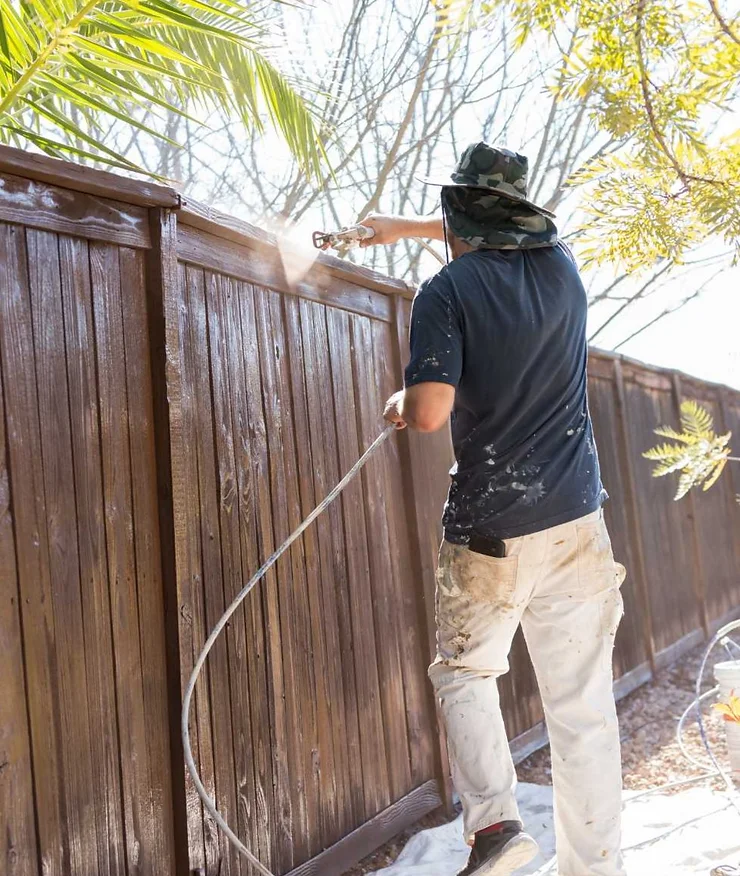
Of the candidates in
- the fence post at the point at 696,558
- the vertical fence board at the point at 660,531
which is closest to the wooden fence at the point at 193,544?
the vertical fence board at the point at 660,531

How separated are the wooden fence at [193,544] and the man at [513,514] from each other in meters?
0.65

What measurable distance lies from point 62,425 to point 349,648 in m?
1.51

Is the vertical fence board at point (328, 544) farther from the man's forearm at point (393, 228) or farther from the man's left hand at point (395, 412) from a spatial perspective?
the man's left hand at point (395, 412)

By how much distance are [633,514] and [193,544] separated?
463 cm

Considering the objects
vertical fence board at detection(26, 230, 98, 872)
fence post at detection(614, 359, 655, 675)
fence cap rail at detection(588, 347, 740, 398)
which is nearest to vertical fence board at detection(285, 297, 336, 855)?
vertical fence board at detection(26, 230, 98, 872)

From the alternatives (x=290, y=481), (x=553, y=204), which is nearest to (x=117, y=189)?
(x=290, y=481)

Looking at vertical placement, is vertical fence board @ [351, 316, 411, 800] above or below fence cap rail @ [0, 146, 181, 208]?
below

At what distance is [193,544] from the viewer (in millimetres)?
2652

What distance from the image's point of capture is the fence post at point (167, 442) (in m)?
2.51

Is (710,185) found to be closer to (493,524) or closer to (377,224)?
(377,224)

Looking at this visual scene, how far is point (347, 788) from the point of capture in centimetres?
326

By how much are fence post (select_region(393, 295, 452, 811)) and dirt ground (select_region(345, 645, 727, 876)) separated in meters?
0.23

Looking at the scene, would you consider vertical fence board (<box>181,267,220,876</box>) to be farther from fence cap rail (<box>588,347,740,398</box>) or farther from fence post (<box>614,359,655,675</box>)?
fence post (<box>614,359,655,675</box>)

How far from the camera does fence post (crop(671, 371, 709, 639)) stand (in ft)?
26.1
